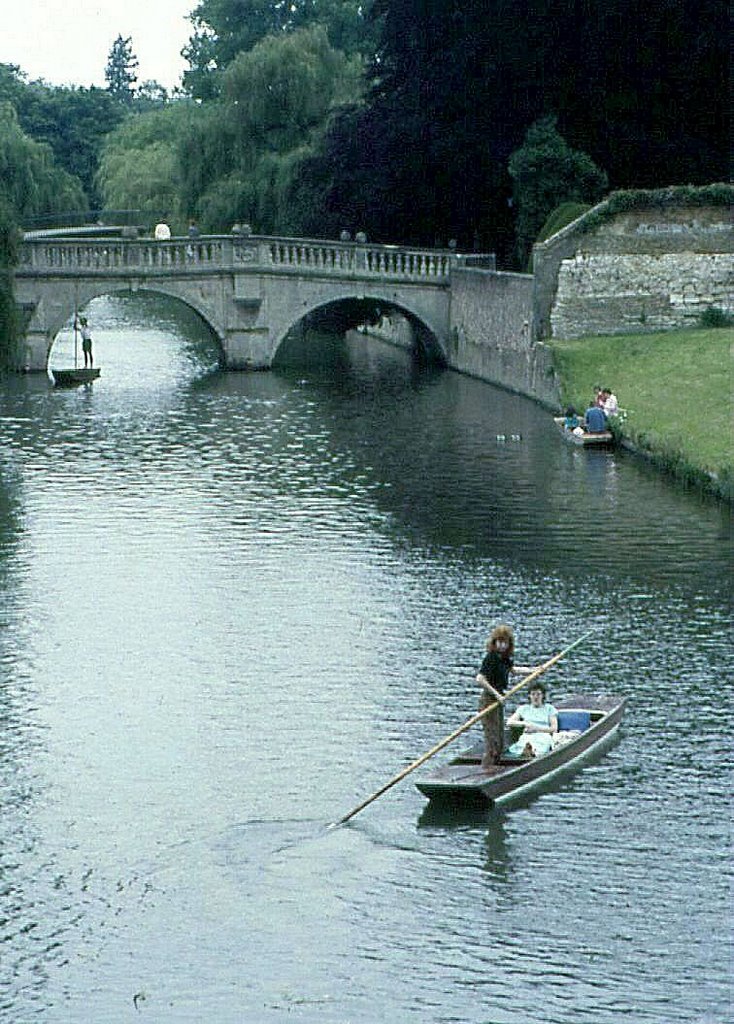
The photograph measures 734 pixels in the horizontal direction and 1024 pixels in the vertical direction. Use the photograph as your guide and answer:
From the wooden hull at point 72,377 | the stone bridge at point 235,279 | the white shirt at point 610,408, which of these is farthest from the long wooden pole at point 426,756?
the stone bridge at point 235,279

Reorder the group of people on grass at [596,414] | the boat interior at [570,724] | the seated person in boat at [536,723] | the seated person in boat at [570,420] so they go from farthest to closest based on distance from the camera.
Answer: the seated person in boat at [570,420]
the group of people on grass at [596,414]
the boat interior at [570,724]
the seated person in boat at [536,723]

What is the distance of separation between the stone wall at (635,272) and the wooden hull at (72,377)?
1355 centimetres

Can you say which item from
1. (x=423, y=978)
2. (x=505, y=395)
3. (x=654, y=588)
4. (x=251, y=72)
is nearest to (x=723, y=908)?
(x=423, y=978)

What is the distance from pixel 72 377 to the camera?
193ft

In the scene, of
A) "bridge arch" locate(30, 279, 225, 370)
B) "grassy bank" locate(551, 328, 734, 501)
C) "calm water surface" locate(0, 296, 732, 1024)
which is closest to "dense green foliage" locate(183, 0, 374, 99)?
"bridge arch" locate(30, 279, 225, 370)

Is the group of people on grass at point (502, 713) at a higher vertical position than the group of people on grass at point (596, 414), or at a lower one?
lower

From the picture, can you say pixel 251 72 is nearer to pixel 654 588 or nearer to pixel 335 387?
pixel 335 387

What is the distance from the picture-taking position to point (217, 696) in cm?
2647

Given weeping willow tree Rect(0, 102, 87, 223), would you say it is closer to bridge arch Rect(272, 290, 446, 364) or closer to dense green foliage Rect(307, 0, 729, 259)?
bridge arch Rect(272, 290, 446, 364)

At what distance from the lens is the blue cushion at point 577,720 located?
2466 centimetres

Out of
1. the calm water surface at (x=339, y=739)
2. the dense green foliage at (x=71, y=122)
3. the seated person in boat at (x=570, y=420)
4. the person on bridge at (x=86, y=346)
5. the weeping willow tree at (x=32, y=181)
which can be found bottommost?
the calm water surface at (x=339, y=739)

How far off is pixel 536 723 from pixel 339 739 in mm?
2425

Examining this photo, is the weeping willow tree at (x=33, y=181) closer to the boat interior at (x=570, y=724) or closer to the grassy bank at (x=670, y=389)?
the grassy bank at (x=670, y=389)

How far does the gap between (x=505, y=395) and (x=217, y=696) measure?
104 feet
